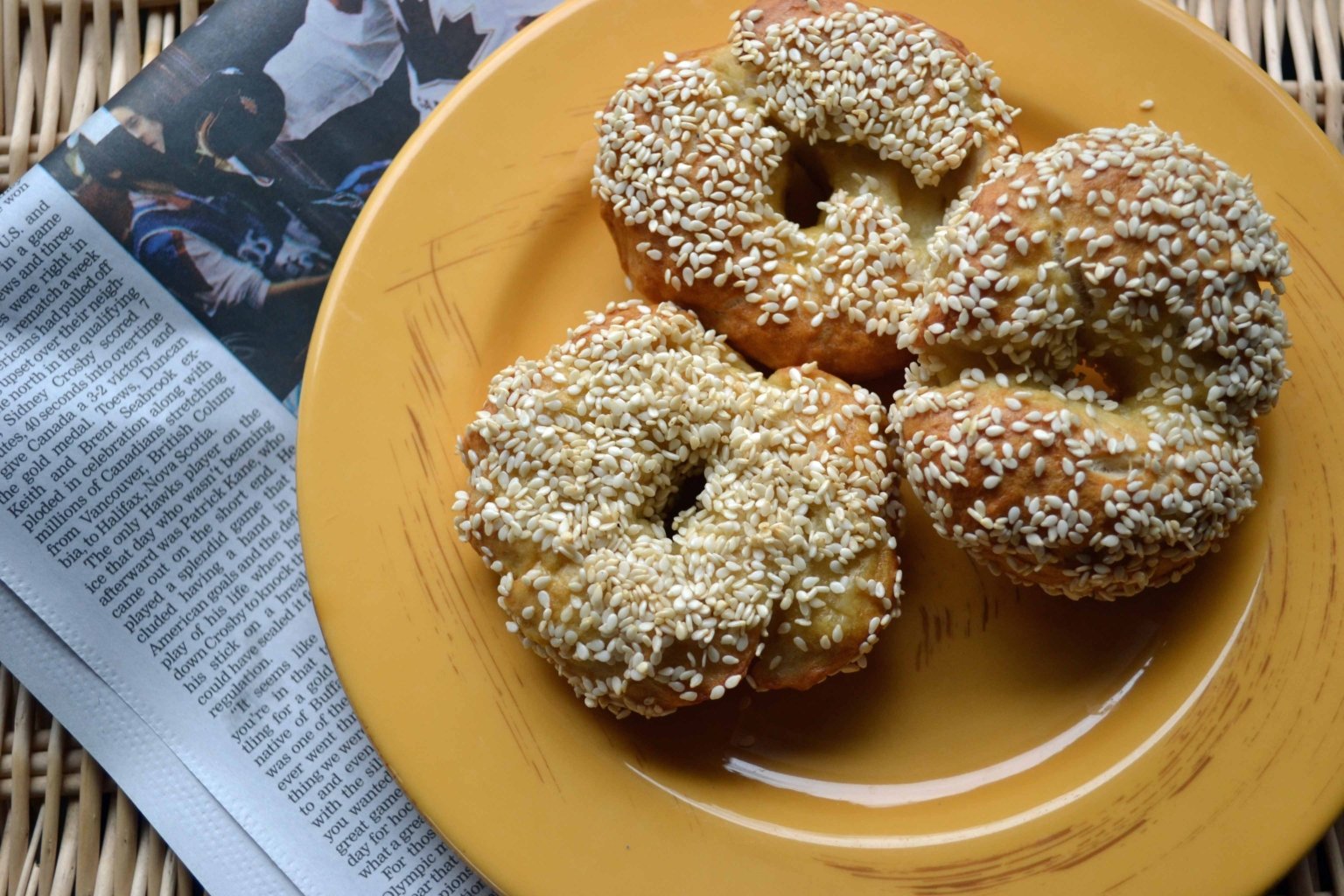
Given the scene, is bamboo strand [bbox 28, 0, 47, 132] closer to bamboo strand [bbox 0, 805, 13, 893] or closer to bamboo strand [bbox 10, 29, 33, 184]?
bamboo strand [bbox 10, 29, 33, 184]

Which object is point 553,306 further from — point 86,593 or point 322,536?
point 86,593

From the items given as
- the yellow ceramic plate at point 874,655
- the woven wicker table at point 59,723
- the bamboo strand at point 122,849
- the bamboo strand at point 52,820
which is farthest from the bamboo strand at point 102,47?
the bamboo strand at point 122,849

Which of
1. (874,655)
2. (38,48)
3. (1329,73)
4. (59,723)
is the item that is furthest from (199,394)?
(1329,73)

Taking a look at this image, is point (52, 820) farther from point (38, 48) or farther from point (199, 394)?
point (38, 48)

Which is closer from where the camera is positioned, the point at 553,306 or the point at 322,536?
the point at 322,536

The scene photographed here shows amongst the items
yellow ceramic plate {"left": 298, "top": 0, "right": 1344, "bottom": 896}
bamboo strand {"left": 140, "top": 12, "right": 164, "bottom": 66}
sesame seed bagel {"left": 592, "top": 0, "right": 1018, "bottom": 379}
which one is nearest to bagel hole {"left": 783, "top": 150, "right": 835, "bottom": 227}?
sesame seed bagel {"left": 592, "top": 0, "right": 1018, "bottom": 379}

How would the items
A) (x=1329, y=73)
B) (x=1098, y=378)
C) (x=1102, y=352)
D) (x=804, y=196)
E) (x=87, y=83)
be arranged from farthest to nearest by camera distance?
(x=87, y=83)
(x=1329, y=73)
(x=804, y=196)
(x=1098, y=378)
(x=1102, y=352)

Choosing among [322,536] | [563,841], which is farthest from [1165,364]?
[322,536]
